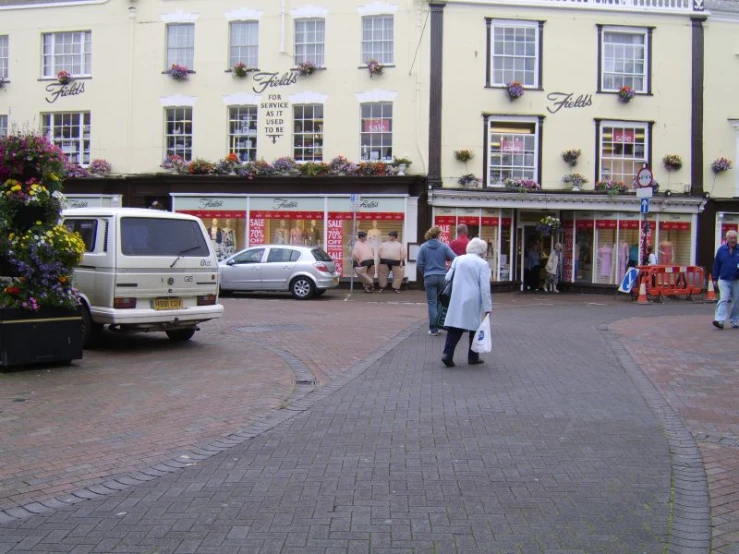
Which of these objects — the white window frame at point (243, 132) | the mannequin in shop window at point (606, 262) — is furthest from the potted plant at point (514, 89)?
the white window frame at point (243, 132)

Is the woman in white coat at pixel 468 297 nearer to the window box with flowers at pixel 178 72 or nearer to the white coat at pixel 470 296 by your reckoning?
the white coat at pixel 470 296

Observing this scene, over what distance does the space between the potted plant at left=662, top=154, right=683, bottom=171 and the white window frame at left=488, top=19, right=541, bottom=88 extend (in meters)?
4.89

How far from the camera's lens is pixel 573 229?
24672mm

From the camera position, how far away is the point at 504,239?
24.2 metres

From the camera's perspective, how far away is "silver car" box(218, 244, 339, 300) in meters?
19.7

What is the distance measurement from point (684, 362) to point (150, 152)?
2020 centimetres

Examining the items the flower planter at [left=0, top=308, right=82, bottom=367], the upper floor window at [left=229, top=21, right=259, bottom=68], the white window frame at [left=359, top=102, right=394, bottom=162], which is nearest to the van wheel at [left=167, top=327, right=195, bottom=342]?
the flower planter at [left=0, top=308, right=82, bottom=367]

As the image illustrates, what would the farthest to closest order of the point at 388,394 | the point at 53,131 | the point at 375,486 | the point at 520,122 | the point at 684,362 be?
the point at 53,131
the point at 520,122
the point at 684,362
the point at 388,394
the point at 375,486

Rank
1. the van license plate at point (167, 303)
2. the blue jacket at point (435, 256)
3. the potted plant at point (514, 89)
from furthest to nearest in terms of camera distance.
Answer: the potted plant at point (514, 89), the blue jacket at point (435, 256), the van license plate at point (167, 303)

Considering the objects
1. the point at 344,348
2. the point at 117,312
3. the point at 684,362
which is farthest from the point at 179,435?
→ the point at 684,362

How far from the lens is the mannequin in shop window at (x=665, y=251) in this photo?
2430 cm

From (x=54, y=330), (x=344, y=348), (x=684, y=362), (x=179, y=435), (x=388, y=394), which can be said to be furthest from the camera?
(x=344, y=348)

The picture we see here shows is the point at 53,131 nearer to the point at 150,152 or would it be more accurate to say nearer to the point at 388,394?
the point at 150,152

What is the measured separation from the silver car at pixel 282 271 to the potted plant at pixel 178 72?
797 centimetres
